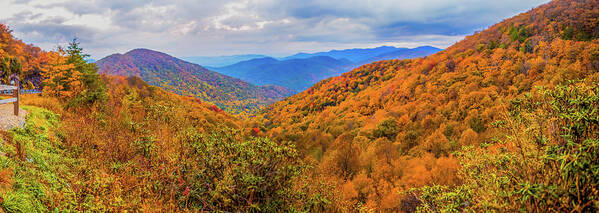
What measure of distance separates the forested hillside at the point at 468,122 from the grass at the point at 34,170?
7984mm

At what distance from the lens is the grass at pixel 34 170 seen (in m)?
4.88

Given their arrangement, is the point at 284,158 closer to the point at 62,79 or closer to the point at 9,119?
the point at 9,119

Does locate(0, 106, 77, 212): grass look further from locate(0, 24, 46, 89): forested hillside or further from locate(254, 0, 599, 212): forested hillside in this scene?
locate(0, 24, 46, 89): forested hillside

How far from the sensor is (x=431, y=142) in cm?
2828

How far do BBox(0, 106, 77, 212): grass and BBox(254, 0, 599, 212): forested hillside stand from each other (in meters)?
7.98

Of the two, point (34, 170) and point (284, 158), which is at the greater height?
point (284, 158)

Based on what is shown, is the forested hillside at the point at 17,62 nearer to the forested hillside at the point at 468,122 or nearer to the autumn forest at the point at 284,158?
the autumn forest at the point at 284,158

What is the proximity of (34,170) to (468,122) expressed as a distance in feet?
120

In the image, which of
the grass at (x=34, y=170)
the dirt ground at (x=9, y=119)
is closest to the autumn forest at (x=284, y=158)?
the grass at (x=34, y=170)

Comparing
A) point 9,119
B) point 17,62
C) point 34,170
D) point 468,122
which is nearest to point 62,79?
point 9,119

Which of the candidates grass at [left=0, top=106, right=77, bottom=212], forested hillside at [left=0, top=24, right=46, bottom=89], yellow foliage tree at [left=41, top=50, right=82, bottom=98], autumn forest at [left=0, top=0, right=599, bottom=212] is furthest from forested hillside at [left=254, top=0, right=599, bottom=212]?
forested hillside at [left=0, top=24, right=46, bottom=89]

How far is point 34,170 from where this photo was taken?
603 centimetres

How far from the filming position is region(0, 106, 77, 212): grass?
4.88m

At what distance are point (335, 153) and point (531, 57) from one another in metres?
38.7
